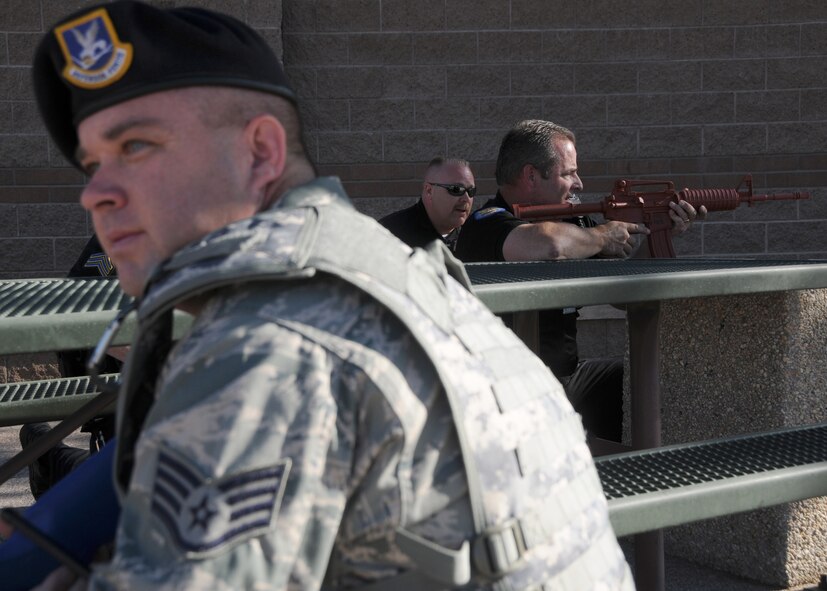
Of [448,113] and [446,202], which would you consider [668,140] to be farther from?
[446,202]

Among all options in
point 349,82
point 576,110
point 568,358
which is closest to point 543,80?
point 576,110

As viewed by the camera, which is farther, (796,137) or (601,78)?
(796,137)

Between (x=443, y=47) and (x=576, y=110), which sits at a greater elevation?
(x=443, y=47)

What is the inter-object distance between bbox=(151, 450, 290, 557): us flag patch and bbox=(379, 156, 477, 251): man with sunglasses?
4752mm

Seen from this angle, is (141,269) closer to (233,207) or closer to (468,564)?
(233,207)

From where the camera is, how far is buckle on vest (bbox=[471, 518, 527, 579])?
1063 millimetres

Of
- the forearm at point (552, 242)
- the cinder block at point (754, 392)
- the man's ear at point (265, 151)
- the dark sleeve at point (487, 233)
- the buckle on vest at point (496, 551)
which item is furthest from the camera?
the dark sleeve at point (487, 233)

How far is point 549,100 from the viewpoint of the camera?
785 cm

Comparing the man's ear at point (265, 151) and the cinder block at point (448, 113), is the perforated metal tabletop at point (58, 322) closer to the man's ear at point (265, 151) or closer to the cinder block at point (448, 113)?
the man's ear at point (265, 151)

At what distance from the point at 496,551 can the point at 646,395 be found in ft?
6.82

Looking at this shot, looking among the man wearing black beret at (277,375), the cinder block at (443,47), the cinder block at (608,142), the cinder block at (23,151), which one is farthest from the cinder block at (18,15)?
the man wearing black beret at (277,375)

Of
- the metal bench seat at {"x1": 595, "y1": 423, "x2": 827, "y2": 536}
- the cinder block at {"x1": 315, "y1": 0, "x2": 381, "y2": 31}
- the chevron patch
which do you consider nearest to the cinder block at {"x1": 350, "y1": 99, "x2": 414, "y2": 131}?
the cinder block at {"x1": 315, "y1": 0, "x2": 381, "y2": 31}

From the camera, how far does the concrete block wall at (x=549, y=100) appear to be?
7375 mm

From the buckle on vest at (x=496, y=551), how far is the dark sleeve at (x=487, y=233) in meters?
3.28
